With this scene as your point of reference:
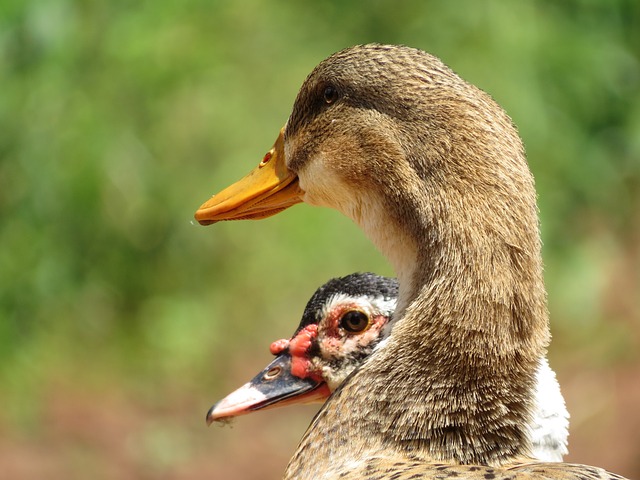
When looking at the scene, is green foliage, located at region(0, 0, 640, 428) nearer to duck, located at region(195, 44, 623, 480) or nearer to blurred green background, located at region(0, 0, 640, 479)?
blurred green background, located at region(0, 0, 640, 479)

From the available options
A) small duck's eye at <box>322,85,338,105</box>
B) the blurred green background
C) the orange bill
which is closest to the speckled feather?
small duck's eye at <box>322,85,338,105</box>

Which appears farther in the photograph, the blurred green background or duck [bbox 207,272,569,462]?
the blurred green background

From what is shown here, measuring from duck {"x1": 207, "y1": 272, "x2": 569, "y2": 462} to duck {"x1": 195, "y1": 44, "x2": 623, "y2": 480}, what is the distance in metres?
0.42

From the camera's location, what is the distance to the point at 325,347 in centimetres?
260

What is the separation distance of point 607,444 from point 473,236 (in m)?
2.93

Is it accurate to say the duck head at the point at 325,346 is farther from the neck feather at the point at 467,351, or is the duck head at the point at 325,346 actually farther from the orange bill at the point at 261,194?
the neck feather at the point at 467,351

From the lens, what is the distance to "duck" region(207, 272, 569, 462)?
2564mm

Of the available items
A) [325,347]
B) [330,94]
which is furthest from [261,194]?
[325,347]

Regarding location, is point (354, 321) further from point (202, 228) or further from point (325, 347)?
point (202, 228)

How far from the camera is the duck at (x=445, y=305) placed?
1.99m

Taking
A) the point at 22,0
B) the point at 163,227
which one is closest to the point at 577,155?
the point at 163,227

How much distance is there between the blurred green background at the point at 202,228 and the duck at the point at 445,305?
262 cm

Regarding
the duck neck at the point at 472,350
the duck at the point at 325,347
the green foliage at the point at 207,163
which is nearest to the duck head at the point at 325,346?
the duck at the point at 325,347

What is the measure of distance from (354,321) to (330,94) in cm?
56
